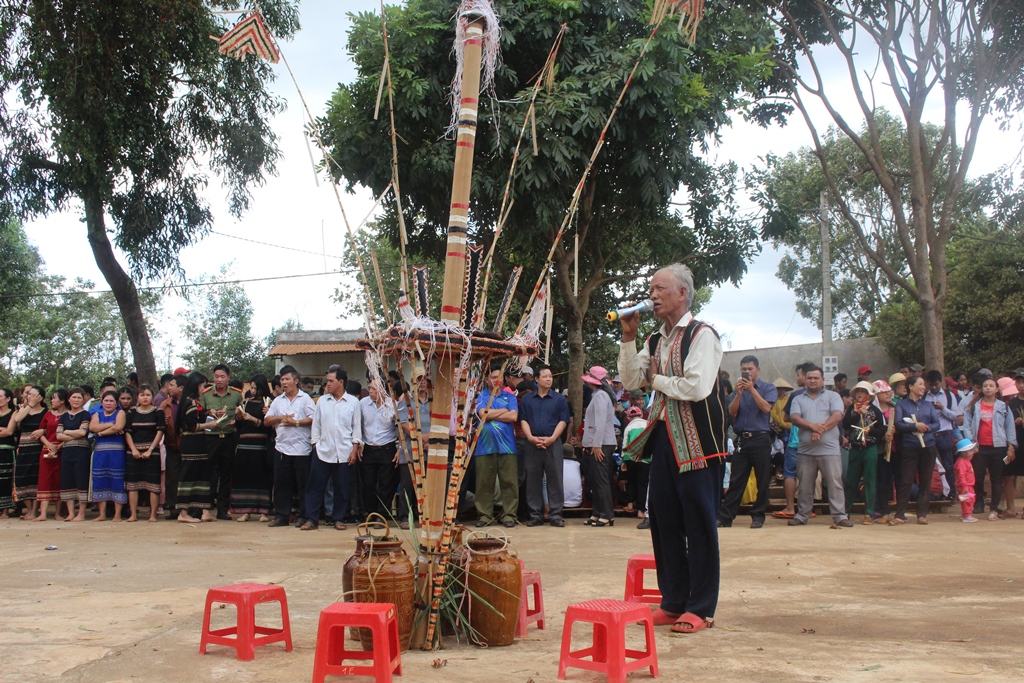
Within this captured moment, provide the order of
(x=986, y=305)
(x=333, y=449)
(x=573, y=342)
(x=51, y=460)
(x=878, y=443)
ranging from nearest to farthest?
(x=333, y=449) → (x=878, y=443) → (x=51, y=460) → (x=573, y=342) → (x=986, y=305)

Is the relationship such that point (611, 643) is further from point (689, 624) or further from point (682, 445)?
Answer: point (682, 445)

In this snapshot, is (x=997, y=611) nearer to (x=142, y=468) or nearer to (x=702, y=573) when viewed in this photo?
(x=702, y=573)

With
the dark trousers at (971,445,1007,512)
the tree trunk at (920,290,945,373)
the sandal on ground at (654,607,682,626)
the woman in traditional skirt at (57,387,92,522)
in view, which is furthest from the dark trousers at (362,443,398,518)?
the tree trunk at (920,290,945,373)

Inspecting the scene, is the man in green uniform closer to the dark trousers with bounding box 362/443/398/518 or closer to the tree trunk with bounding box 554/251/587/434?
the dark trousers with bounding box 362/443/398/518

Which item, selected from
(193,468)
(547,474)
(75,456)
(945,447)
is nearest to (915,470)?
(945,447)

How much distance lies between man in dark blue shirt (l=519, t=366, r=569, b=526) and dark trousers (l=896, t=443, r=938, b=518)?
404cm

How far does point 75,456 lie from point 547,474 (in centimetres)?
596

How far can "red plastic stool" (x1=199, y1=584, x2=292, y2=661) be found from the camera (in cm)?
442

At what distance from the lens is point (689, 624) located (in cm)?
480

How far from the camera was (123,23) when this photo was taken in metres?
14.5

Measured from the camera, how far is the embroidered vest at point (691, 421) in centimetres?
486

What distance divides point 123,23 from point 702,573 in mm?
13626

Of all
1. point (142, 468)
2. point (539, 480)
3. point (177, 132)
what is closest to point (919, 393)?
point (539, 480)

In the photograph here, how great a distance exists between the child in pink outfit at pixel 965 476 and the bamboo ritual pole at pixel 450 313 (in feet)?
28.9
